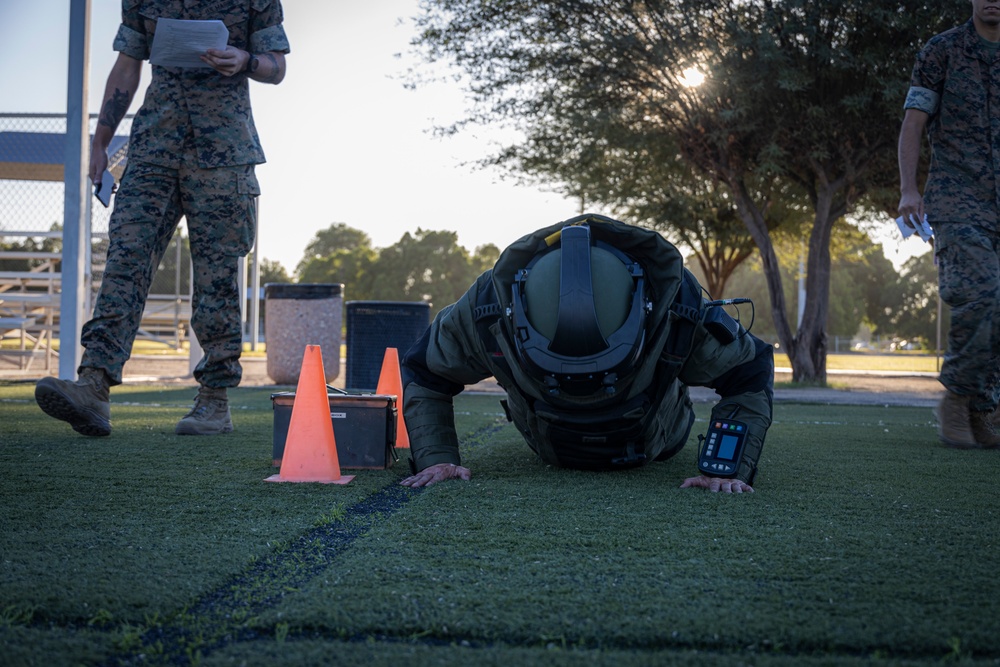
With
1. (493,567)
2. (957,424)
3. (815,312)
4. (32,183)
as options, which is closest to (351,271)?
(815,312)

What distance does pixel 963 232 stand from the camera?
15.0 ft

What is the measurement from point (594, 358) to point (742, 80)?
39.2 ft

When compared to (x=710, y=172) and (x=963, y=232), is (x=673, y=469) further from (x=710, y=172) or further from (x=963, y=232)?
(x=710, y=172)

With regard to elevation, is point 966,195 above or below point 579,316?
above

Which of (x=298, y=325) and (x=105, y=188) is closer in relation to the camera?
(x=105, y=188)

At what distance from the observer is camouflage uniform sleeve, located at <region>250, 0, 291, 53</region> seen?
480 cm

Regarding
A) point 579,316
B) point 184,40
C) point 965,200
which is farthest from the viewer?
point 965,200

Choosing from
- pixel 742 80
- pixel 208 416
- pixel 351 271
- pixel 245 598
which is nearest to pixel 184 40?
pixel 208 416

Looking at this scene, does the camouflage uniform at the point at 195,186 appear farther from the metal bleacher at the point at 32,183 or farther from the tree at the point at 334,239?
the tree at the point at 334,239

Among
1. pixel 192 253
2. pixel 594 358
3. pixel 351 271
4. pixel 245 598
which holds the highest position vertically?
pixel 351 271

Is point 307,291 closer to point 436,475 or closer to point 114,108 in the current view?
point 114,108

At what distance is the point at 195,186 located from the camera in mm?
4660

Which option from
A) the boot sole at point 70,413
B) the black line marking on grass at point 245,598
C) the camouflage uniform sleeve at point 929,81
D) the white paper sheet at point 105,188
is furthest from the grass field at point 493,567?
the camouflage uniform sleeve at point 929,81

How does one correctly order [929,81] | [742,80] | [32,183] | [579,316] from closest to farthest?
[579,316], [929,81], [32,183], [742,80]
